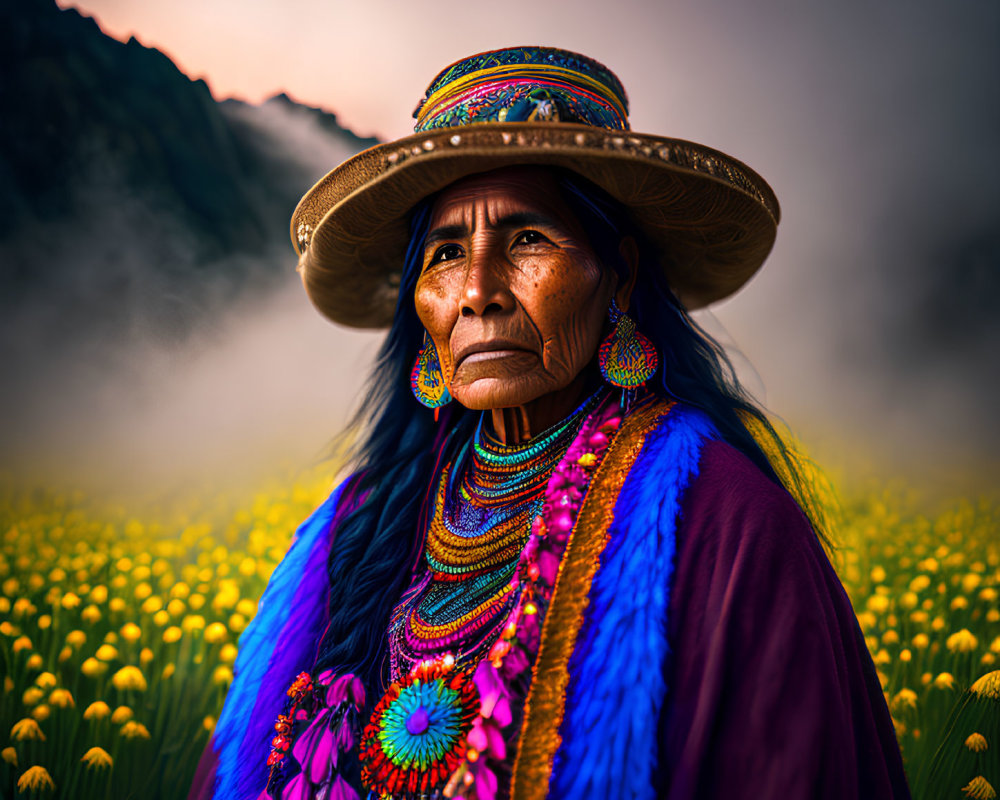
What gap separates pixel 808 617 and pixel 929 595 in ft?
4.62

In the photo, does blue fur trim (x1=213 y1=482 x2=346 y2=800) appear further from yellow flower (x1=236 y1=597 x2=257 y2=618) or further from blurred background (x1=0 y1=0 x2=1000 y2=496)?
blurred background (x1=0 y1=0 x2=1000 y2=496)

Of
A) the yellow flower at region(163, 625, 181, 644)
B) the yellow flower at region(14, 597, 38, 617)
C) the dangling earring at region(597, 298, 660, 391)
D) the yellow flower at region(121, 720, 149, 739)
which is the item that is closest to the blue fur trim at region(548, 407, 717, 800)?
the dangling earring at region(597, 298, 660, 391)

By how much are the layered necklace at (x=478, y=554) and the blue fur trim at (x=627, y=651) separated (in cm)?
24

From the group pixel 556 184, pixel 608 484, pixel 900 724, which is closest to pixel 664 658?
pixel 608 484

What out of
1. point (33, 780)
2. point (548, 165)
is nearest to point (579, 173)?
point (548, 165)

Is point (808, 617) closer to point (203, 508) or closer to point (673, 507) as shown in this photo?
point (673, 507)

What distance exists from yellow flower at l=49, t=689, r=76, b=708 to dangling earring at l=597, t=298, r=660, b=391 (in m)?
1.91

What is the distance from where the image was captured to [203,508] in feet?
8.68

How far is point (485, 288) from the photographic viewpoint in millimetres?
1399

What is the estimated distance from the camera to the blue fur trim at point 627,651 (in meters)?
1.05

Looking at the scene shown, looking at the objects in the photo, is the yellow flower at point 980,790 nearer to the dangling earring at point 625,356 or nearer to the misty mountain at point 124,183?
the dangling earring at point 625,356

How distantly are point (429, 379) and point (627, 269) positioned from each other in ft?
1.93

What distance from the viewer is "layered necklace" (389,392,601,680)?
1.42 m

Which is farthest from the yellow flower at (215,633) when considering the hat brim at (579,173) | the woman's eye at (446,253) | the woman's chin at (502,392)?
the woman's eye at (446,253)
